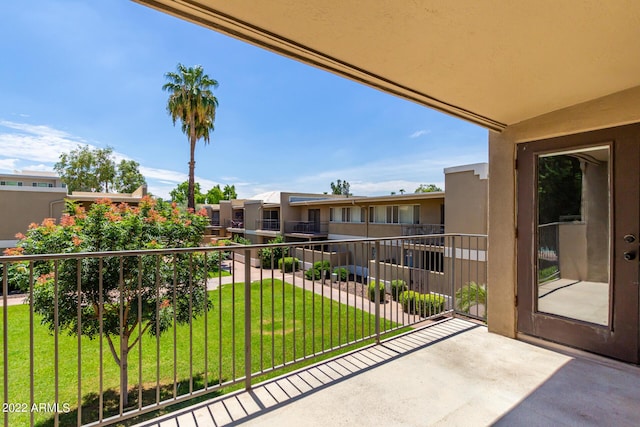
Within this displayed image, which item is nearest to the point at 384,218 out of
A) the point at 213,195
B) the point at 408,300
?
the point at 408,300

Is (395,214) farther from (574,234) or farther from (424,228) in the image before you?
(574,234)

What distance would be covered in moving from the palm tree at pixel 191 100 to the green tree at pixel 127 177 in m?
23.1

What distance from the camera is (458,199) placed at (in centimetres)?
1133

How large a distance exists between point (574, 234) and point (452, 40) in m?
2.43

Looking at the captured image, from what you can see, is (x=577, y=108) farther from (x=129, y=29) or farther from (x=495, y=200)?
(x=129, y=29)

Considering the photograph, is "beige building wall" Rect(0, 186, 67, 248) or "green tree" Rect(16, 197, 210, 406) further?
"beige building wall" Rect(0, 186, 67, 248)

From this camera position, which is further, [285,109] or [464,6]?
[285,109]

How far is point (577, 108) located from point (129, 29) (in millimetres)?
10138

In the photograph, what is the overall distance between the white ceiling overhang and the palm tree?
17.1 m

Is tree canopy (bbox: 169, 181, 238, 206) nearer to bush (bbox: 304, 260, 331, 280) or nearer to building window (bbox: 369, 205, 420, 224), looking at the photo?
building window (bbox: 369, 205, 420, 224)

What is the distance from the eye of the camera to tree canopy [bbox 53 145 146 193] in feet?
107

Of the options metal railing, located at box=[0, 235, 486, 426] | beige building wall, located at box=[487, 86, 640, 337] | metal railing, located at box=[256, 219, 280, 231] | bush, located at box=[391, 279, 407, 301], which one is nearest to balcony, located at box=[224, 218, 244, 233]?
metal railing, located at box=[256, 219, 280, 231]

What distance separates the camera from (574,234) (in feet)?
9.78

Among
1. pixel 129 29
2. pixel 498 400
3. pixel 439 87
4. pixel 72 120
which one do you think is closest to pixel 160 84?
pixel 129 29
